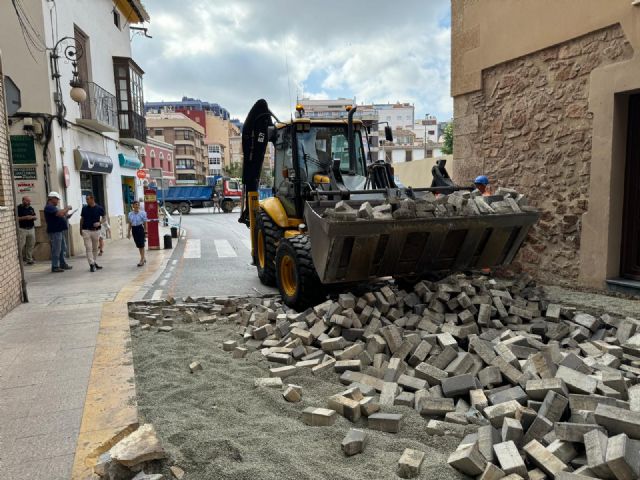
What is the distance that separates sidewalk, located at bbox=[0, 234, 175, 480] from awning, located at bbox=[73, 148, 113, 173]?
20.5 feet

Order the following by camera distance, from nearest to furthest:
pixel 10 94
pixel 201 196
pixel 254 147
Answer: pixel 10 94 → pixel 254 147 → pixel 201 196

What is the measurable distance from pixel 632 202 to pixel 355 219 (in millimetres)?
4121

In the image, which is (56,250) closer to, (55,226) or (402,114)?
(55,226)

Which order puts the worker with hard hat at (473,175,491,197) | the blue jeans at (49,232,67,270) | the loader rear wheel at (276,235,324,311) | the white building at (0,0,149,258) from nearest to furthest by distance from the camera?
the loader rear wheel at (276,235,324,311) < the worker with hard hat at (473,175,491,197) < the blue jeans at (49,232,67,270) < the white building at (0,0,149,258)

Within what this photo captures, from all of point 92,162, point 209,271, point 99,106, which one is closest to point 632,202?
point 209,271

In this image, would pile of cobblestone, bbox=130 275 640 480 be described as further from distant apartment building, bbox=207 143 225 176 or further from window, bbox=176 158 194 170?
distant apartment building, bbox=207 143 225 176

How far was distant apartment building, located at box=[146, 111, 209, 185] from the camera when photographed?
7656 centimetres

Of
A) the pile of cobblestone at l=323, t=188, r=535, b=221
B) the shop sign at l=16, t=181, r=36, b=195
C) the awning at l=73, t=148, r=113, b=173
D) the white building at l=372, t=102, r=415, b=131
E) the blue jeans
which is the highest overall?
the white building at l=372, t=102, r=415, b=131

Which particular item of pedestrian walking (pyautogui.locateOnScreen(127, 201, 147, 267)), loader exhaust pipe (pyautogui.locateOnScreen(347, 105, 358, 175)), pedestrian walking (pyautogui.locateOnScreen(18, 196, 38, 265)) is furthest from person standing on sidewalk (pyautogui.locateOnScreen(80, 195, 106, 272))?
loader exhaust pipe (pyautogui.locateOnScreen(347, 105, 358, 175))

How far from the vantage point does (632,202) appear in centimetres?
638

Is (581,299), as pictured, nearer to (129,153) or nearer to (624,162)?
(624,162)

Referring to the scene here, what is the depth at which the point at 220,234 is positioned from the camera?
62.8 ft

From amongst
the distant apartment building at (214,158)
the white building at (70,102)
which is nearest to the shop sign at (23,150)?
the white building at (70,102)

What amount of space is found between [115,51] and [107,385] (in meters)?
17.5
